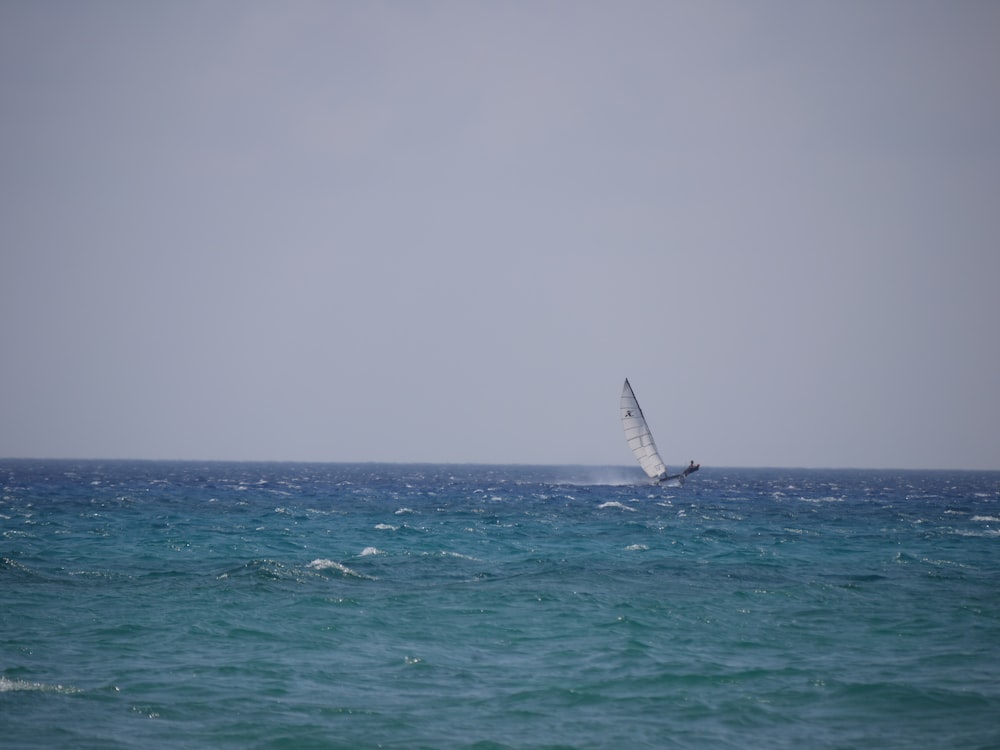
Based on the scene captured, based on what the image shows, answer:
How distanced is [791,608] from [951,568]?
44.7 ft

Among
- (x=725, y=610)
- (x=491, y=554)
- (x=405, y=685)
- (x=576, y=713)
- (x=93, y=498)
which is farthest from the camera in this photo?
(x=93, y=498)

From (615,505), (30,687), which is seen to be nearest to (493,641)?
(30,687)

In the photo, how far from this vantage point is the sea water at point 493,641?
17312 millimetres

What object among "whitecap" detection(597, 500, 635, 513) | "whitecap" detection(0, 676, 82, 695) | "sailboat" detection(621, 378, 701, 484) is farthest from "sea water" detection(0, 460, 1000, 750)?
"sailboat" detection(621, 378, 701, 484)

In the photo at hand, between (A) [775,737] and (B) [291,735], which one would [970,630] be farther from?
(B) [291,735]

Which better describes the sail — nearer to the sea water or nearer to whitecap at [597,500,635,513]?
whitecap at [597,500,635,513]

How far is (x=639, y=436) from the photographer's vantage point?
330 ft

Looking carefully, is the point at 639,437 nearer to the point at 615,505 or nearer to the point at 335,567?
the point at 615,505

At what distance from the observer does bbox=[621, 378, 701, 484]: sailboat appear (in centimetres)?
9662

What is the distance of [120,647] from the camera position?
2272cm

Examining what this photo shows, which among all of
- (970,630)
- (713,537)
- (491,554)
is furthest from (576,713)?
(713,537)

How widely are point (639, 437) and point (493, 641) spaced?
78.2 meters

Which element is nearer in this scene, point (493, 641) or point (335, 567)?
point (493, 641)

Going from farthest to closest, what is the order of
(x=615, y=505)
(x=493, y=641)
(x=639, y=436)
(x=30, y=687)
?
(x=639, y=436)
(x=615, y=505)
(x=493, y=641)
(x=30, y=687)
